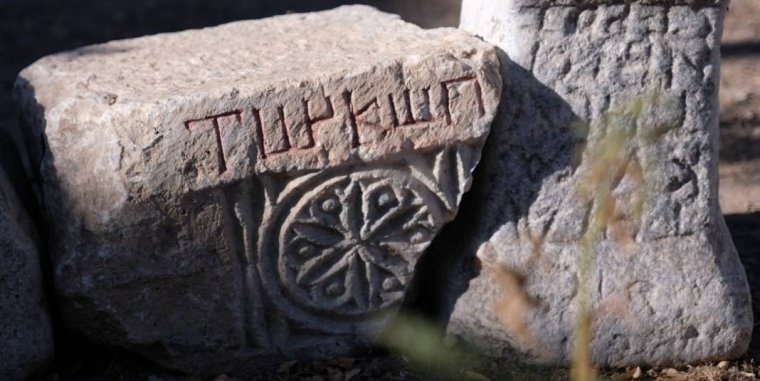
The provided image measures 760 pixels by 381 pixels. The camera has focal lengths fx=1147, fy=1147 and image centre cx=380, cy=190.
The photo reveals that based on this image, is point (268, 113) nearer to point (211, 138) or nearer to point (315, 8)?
point (211, 138)

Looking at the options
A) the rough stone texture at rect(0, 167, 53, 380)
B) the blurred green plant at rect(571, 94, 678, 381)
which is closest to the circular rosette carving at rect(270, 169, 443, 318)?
the blurred green plant at rect(571, 94, 678, 381)

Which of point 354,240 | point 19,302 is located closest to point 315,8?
point 354,240

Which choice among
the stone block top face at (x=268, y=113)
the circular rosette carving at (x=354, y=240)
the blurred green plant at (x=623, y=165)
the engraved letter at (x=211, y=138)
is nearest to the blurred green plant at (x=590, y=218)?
the blurred green plant at (x=623, y=165)

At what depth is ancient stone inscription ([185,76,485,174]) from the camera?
2484 mm

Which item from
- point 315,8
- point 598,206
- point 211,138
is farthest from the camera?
point 315,8

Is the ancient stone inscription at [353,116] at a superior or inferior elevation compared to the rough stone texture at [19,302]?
superior

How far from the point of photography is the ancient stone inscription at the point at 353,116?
97.8 inches

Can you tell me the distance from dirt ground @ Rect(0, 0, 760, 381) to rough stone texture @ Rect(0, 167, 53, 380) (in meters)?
0.12

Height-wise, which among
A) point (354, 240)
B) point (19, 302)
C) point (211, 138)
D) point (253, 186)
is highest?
point (211, 138)

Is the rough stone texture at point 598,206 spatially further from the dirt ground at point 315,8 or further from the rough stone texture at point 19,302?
the rough stone texture at point 19,302

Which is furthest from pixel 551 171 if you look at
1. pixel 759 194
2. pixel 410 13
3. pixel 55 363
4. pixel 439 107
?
pixel 410 13

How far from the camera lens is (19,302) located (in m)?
2.55

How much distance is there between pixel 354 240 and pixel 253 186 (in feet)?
0.90

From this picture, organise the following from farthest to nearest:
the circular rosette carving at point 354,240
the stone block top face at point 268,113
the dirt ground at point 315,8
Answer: the dirt ground at point 315,8
the circular rosette carving at point 354,240
the stone block top face at point 268,113
